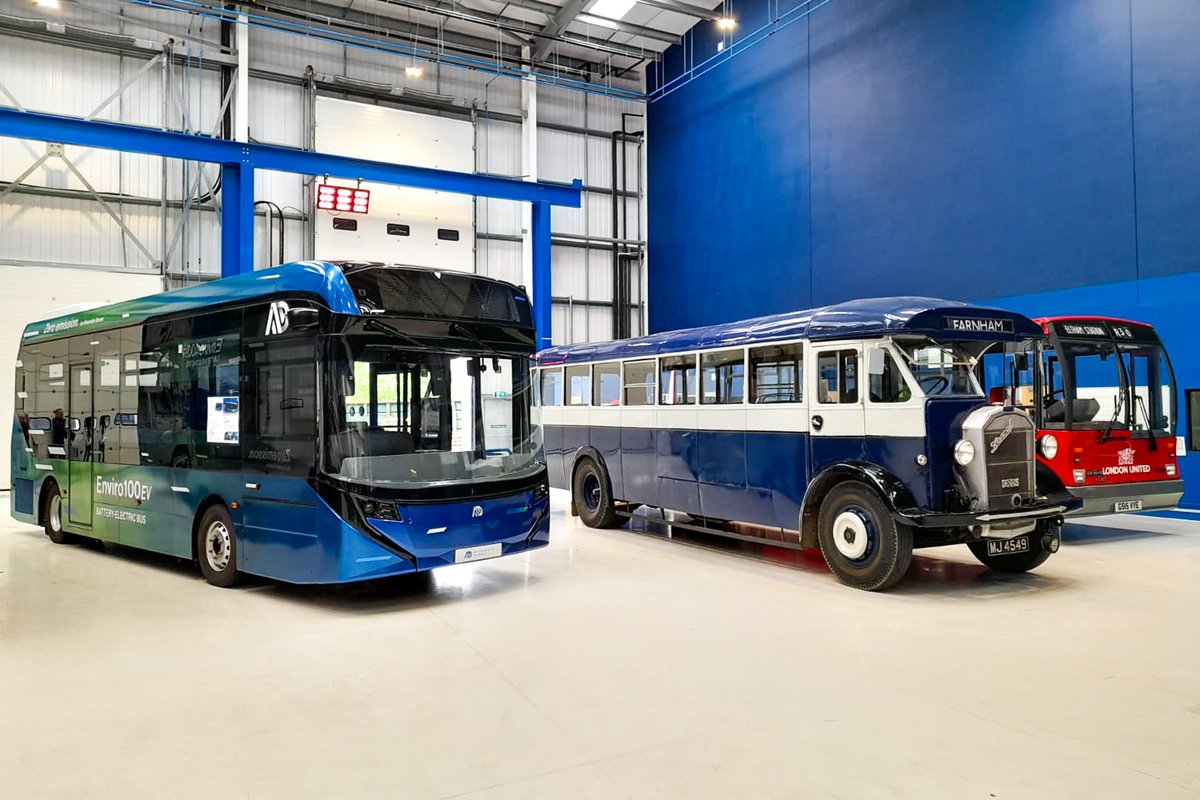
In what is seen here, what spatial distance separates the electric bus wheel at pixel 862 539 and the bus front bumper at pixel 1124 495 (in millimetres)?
3364

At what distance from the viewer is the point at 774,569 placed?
27.6 ft

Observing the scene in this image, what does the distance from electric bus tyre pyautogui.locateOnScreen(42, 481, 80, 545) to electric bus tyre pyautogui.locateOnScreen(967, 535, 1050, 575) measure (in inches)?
413

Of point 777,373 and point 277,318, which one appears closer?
point 277,318

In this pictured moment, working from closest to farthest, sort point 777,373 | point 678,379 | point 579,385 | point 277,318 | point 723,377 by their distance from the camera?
point 277,318 → point 777,373 → point 723,377 → point 678,379 → point 579,385

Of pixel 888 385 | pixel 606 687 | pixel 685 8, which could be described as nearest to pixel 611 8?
pixel 685 8

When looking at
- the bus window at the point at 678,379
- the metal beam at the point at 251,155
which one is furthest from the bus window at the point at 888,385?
the metal beam at the point at 251,155

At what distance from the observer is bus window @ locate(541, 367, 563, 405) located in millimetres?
12602

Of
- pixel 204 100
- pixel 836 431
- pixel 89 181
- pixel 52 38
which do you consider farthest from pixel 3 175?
pixel 836 431

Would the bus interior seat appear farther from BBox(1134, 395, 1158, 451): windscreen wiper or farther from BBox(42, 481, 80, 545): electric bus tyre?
BBox(42, 481, 80, 545): electric bus tyre

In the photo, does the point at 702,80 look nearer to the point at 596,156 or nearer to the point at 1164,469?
the point at 596,156

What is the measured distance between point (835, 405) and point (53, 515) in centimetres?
959

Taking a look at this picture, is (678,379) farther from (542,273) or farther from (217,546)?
(542,273)

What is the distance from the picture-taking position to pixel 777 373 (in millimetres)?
8508

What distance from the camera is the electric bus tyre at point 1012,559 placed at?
7555 millimetres
